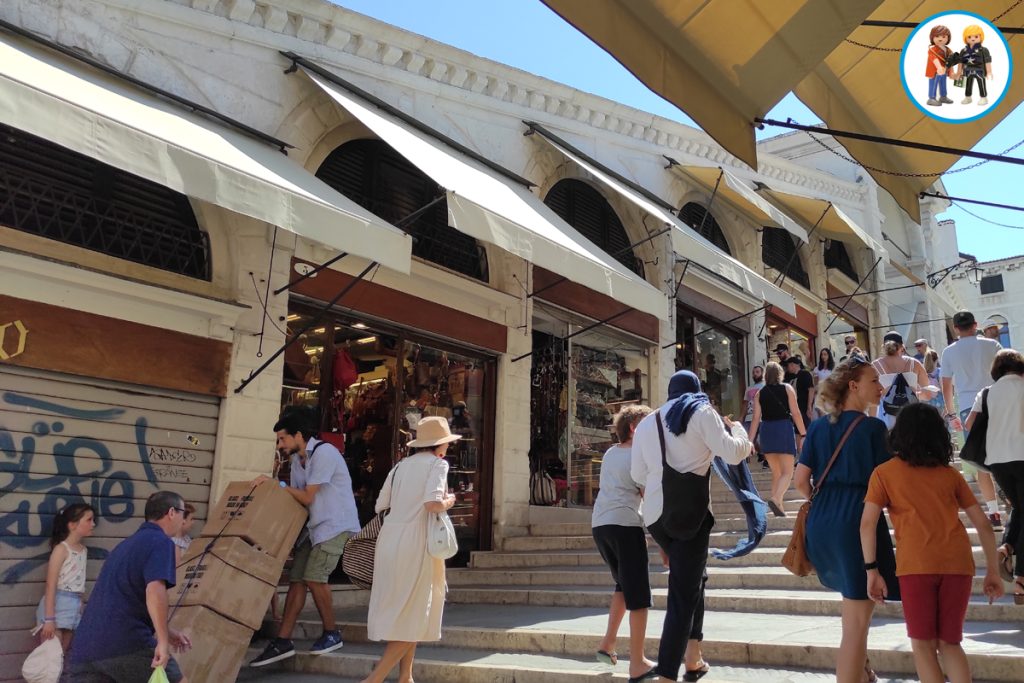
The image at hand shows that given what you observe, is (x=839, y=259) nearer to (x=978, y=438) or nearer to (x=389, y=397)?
(x=389, y=397)

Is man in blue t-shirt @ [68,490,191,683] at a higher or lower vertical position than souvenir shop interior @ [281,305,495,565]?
lower

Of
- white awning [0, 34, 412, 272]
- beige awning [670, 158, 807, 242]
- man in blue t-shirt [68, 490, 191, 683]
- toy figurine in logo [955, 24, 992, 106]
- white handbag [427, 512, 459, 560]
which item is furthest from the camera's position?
beige awning [670, 158, 807, 242]

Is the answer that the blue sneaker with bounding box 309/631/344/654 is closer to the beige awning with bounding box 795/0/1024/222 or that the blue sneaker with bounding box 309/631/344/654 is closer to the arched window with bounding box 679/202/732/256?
the beige awning with bounding box 795/0/1024/222

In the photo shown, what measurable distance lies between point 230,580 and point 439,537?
4.99 ft

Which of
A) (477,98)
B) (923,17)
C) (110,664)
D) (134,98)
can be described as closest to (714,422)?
(110,664)

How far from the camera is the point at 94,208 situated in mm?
6949

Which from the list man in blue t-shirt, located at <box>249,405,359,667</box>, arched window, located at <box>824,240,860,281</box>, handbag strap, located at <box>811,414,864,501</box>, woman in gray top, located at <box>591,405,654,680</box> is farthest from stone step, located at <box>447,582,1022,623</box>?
arched window, located at <box>824,240,860,281</box>

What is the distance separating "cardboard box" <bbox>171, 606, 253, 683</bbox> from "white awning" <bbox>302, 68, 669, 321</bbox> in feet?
10.6

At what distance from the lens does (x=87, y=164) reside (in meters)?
6.97

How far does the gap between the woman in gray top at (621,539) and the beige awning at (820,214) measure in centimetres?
1012

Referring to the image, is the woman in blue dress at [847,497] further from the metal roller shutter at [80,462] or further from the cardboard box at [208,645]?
the metal roller shutter at [80,462]

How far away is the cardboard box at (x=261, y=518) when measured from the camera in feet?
17.9

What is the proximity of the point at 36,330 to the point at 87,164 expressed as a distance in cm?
165

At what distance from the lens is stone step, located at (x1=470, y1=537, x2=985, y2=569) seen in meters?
7.13
